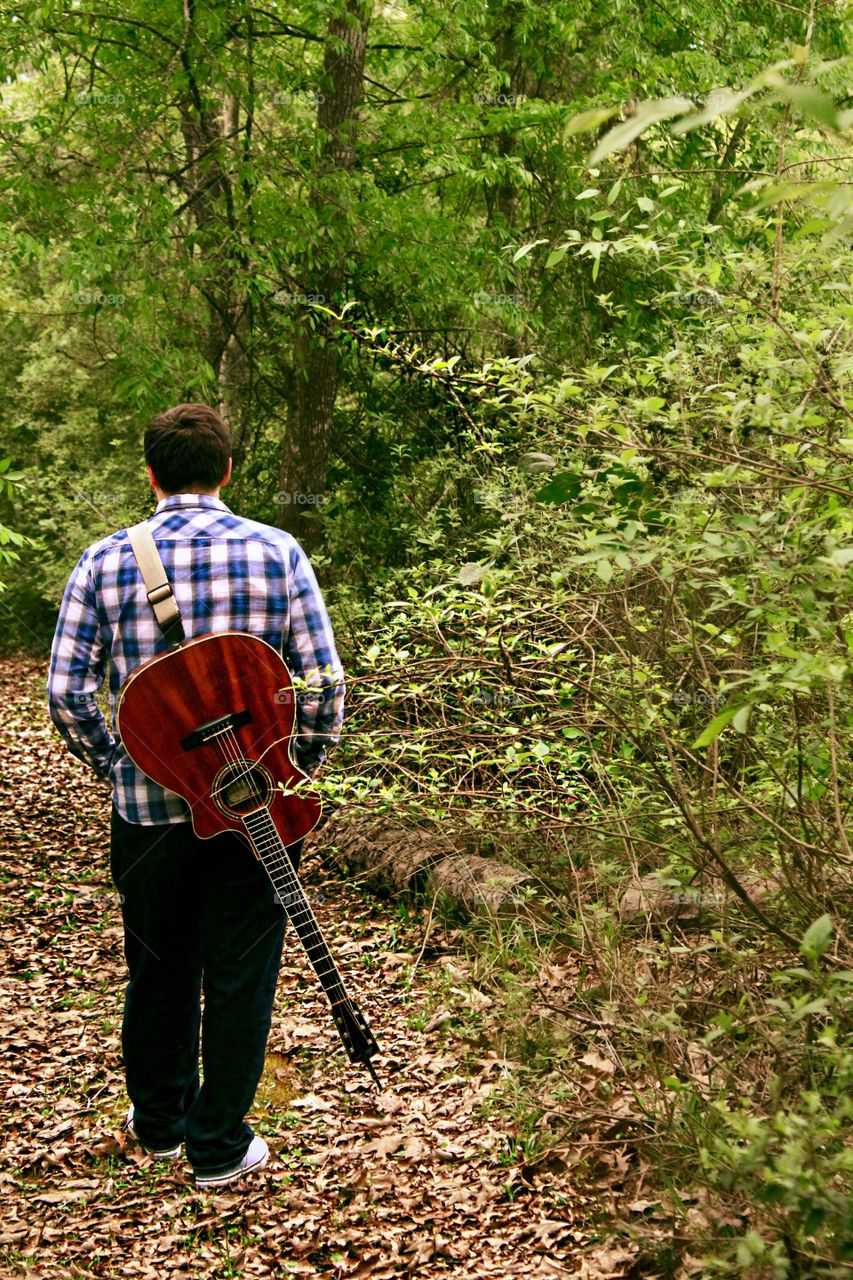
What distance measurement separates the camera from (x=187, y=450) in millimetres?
3809

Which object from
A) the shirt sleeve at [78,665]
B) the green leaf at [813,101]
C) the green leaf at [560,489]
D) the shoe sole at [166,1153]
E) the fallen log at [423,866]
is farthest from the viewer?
the fallen log at [423,866]

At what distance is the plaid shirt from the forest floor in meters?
1.42

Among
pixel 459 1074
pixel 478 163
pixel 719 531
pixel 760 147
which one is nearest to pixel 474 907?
pixel 459 1074

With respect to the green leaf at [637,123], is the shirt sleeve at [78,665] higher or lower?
lower

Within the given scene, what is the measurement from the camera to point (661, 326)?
8781 mm

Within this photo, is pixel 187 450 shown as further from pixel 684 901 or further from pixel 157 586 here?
pixel 684 901

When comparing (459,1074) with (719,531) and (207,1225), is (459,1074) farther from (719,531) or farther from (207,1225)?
(719,531)

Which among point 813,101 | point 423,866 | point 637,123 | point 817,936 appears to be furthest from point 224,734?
point 423,866

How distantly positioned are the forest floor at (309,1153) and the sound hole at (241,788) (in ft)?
4.56

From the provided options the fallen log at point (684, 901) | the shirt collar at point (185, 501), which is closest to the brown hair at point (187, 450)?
the shirt collar at point (185, 501)

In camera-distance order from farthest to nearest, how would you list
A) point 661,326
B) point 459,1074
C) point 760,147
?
1. point 760,147
2. point 661,326
3. point 459,1074

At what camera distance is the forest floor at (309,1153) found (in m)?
3.70

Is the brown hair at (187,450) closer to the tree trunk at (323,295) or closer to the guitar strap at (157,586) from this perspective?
the guitar strap at (157,586)

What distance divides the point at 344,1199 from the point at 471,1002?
51.4 inches
